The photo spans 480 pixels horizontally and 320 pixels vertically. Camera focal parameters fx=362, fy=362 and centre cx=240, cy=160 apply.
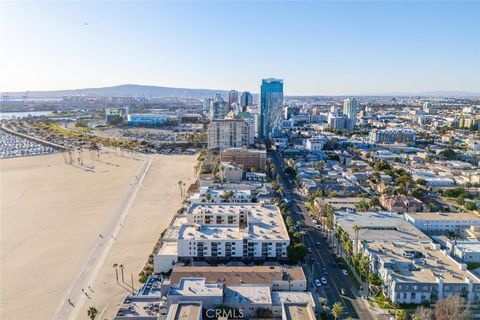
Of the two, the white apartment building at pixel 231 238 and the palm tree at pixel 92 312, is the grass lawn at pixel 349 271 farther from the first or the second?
the palm tree at pixel 92 312

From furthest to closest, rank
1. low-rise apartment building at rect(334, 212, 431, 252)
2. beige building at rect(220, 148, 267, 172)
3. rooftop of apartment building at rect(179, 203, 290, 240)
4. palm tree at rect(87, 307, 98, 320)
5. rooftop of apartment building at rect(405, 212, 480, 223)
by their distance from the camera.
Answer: beige building at rect(220, 148, 267, 172), rooftop of apartment building at rect(405, 212, 480, 223), low-rise apartment building at rect(334, 212, 431, 252), rooftop of apartment building at rect(179, 203, 290, 240), palm tree at rect(87, 307, 98, 320)

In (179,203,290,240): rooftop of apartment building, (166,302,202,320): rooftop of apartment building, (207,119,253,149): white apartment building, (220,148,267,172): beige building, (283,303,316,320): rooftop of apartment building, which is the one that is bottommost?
(283,303,316,320): rooftop of apartment building

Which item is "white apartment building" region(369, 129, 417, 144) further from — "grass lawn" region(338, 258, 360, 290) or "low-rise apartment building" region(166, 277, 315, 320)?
"low-rise apartment building" region(166, 277, 315, 320)

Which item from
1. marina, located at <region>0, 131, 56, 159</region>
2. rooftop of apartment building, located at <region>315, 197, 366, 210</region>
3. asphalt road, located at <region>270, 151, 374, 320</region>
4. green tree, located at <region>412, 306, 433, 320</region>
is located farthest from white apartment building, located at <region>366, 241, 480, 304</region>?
marina, located at <region>0, 131, 56, 159</region>

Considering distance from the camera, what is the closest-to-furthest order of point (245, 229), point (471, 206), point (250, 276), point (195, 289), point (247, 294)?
1. point (195, 289)
2. point (247, 294)
3. point (250, 276)
4. point (245, 229)
5. point (471, 206)

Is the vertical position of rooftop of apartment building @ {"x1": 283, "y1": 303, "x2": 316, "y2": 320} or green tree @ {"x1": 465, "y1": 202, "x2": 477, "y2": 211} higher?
rooftop of apartment building @ {"x1": 283, "y1": 303, "x2": 316, "y2": 320}

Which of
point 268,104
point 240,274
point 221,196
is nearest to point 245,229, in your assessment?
point 240,274

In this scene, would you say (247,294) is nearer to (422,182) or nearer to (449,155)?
(422,182)
